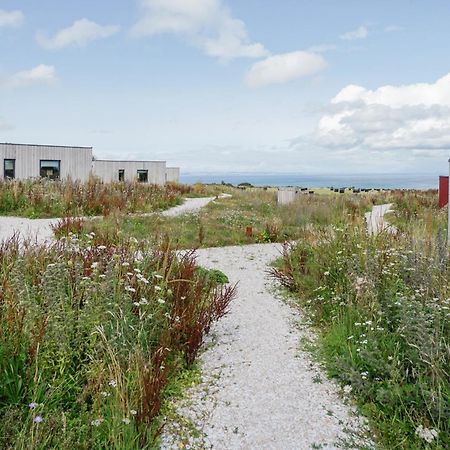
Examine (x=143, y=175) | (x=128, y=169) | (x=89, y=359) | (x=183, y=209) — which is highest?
(x=128, y=169)

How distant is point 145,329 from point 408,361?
2.07m

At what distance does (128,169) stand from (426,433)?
31769mm

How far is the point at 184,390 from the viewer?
11.1ft

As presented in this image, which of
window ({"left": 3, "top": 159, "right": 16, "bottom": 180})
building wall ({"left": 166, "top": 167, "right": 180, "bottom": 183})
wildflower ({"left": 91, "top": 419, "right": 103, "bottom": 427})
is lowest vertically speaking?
wildflower ({"left": 91, "top": 419, "right": 103, "bottom": 427})

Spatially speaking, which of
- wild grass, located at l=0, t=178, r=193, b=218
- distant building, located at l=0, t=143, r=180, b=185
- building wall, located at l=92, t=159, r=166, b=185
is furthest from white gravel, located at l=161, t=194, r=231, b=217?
building wall, located at l=92, t=159, r=166, b=185

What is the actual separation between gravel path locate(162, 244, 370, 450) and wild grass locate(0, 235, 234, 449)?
220mm

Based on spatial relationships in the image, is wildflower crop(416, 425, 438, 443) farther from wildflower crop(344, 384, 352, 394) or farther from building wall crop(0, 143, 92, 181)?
building wall crop(0, 143, 92, 181)

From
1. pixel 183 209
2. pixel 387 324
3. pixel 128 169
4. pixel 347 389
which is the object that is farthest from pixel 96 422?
pixel 128 169

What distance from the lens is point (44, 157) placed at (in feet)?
84.6

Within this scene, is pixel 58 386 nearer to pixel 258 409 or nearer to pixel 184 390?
pixel 184 390

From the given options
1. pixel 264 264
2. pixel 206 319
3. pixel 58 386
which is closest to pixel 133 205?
pixel 264 264

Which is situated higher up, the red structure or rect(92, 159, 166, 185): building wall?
rect(92, 159, 166, 185): building wall

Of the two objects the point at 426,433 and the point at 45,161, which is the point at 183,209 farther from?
the point at 426,433

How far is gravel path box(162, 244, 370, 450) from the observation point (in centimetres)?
281
